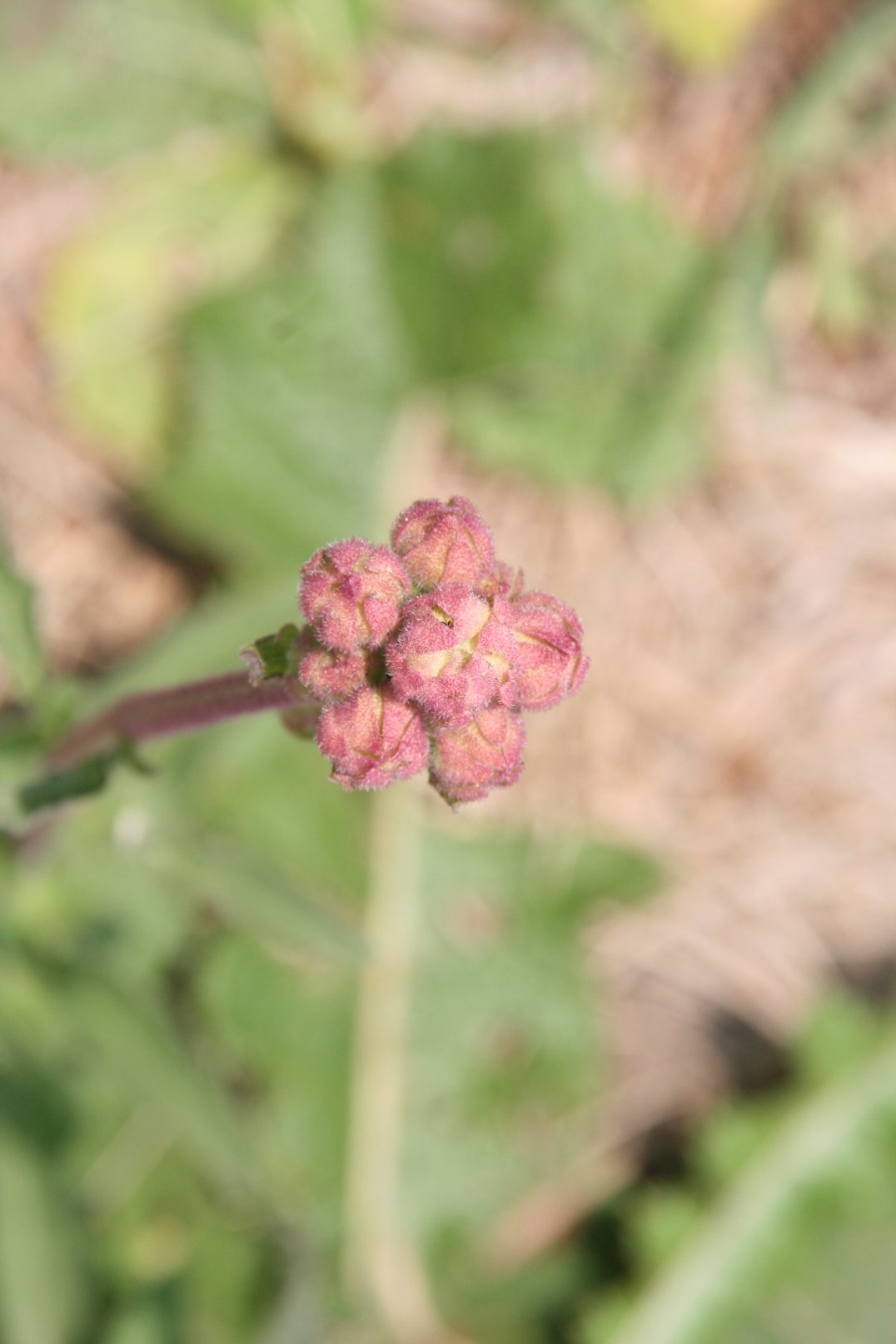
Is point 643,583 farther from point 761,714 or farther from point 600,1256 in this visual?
point 600,1256

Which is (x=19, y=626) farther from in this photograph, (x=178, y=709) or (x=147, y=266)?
(x=147, y=266)

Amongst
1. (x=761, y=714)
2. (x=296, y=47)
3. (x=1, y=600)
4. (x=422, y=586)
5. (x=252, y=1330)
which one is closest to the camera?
(x=422, y=586)

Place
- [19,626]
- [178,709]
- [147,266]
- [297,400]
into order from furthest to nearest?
[147,266], [297,400], [19,626], [178,709]

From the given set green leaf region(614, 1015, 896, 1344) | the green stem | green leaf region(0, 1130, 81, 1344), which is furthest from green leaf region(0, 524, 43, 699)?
green leaf region(614, 1015, 896, 1344)

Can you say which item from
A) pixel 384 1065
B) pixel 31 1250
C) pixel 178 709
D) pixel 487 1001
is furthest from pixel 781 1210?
pixel 178 709

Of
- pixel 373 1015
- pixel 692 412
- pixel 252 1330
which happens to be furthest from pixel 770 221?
pixel 252 1330

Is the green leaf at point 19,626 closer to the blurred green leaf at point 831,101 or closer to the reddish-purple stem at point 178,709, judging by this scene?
the reddish-purple stem at point 178,709

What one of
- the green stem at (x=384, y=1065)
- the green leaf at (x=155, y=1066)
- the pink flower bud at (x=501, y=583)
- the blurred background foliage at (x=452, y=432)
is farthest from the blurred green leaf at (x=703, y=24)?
the green leaf at (x=155, y=1066)
